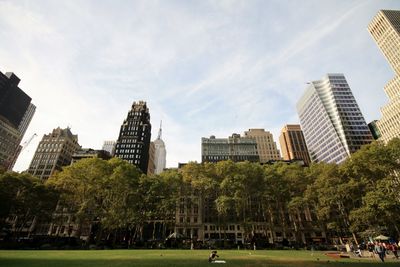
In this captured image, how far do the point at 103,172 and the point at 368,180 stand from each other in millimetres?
63221

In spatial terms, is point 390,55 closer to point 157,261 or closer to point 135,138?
point 135,138

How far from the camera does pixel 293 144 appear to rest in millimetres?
180375

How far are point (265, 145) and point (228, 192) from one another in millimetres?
123451

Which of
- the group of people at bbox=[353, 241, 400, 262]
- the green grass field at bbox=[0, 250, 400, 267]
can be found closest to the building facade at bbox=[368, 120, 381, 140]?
the group of people at bbox=[353, 241, 400, 262]

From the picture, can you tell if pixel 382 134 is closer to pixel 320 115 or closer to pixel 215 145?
pixel 320 115

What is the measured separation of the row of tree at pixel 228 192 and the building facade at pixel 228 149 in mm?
72411

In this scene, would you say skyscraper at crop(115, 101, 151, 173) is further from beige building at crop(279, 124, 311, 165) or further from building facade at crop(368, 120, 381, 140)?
building facade at crop(368, 120, 381, 140)

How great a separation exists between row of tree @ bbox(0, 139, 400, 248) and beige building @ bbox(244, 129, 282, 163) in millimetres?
105588

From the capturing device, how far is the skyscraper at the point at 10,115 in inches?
5659

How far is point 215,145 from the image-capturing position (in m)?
152

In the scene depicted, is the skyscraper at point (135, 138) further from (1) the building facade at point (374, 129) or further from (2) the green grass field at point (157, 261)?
(1) the building facade at point (374, 129)

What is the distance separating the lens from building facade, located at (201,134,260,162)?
143500 mm

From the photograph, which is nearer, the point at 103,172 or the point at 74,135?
the point at 103,172

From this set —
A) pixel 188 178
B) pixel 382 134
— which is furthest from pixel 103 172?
pixel 382 134
